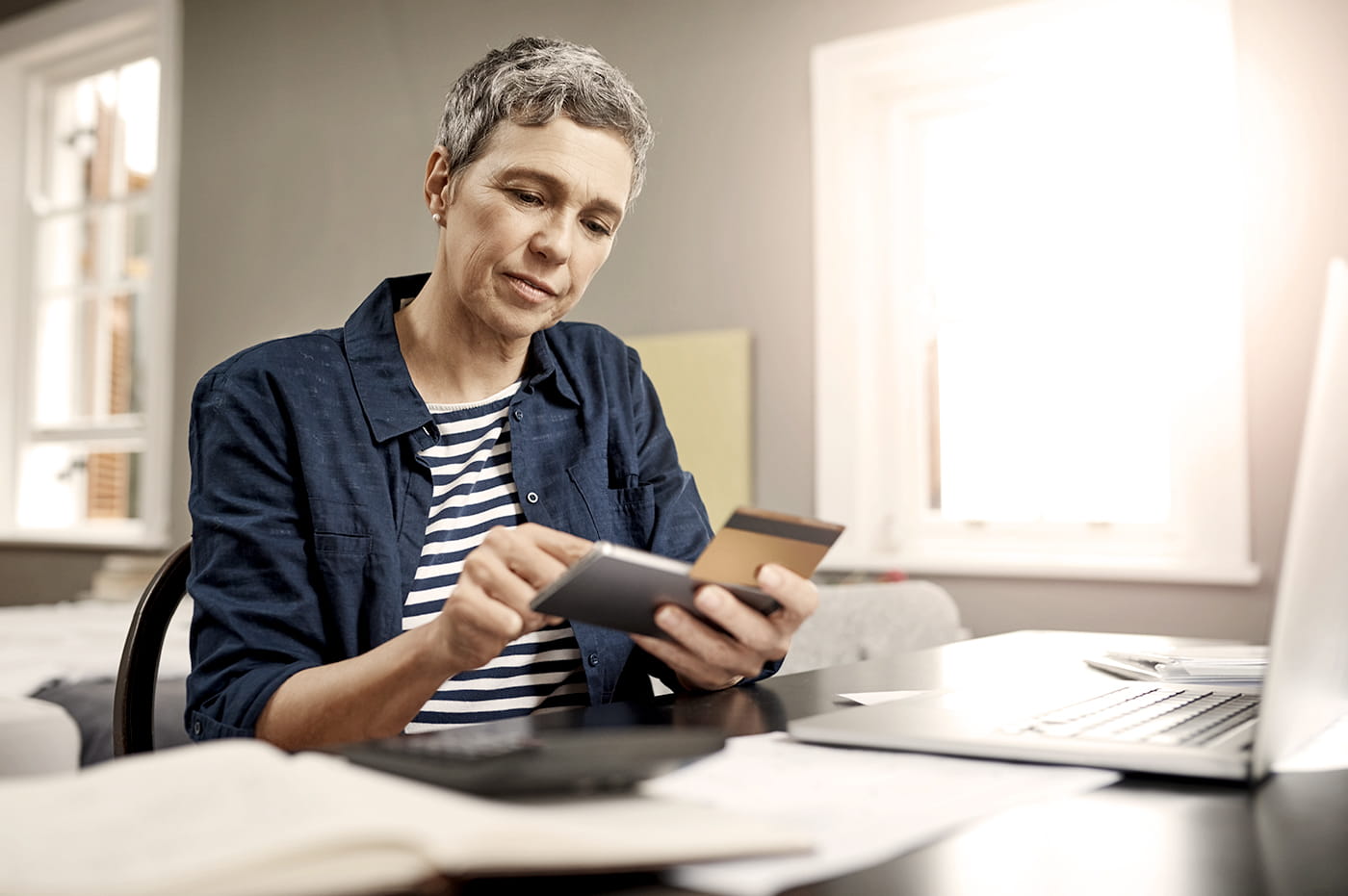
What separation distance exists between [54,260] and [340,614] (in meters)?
4.77

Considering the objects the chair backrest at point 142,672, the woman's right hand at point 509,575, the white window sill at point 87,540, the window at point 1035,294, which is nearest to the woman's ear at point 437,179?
the chair backrest at point 142,672

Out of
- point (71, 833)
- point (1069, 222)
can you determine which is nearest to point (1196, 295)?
point (1069, 222)

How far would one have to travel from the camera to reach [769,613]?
2.90ft

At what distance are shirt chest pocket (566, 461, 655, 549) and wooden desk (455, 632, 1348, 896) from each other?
2.38ft

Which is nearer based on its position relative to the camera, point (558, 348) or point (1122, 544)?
point (558, 348)

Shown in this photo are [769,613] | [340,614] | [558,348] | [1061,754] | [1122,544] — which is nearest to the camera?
[1061,754]

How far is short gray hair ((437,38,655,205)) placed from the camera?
47.7 inches

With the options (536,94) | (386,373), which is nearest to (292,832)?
(386,373)

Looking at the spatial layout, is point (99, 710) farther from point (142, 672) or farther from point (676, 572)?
point (676, 572)

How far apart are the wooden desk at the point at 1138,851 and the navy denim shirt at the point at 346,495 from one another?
62cm

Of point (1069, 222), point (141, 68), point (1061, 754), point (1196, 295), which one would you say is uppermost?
point (141, 68)

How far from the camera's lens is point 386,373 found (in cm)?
120

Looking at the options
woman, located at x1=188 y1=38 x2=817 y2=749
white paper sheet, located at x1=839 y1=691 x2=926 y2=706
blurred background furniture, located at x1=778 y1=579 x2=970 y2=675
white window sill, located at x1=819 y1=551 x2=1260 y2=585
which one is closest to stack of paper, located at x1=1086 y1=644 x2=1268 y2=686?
white paper sheet, located at x1=839 y1=691 x2=926 y2=706

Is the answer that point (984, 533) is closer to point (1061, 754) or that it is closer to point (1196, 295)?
point (1196, 295)
